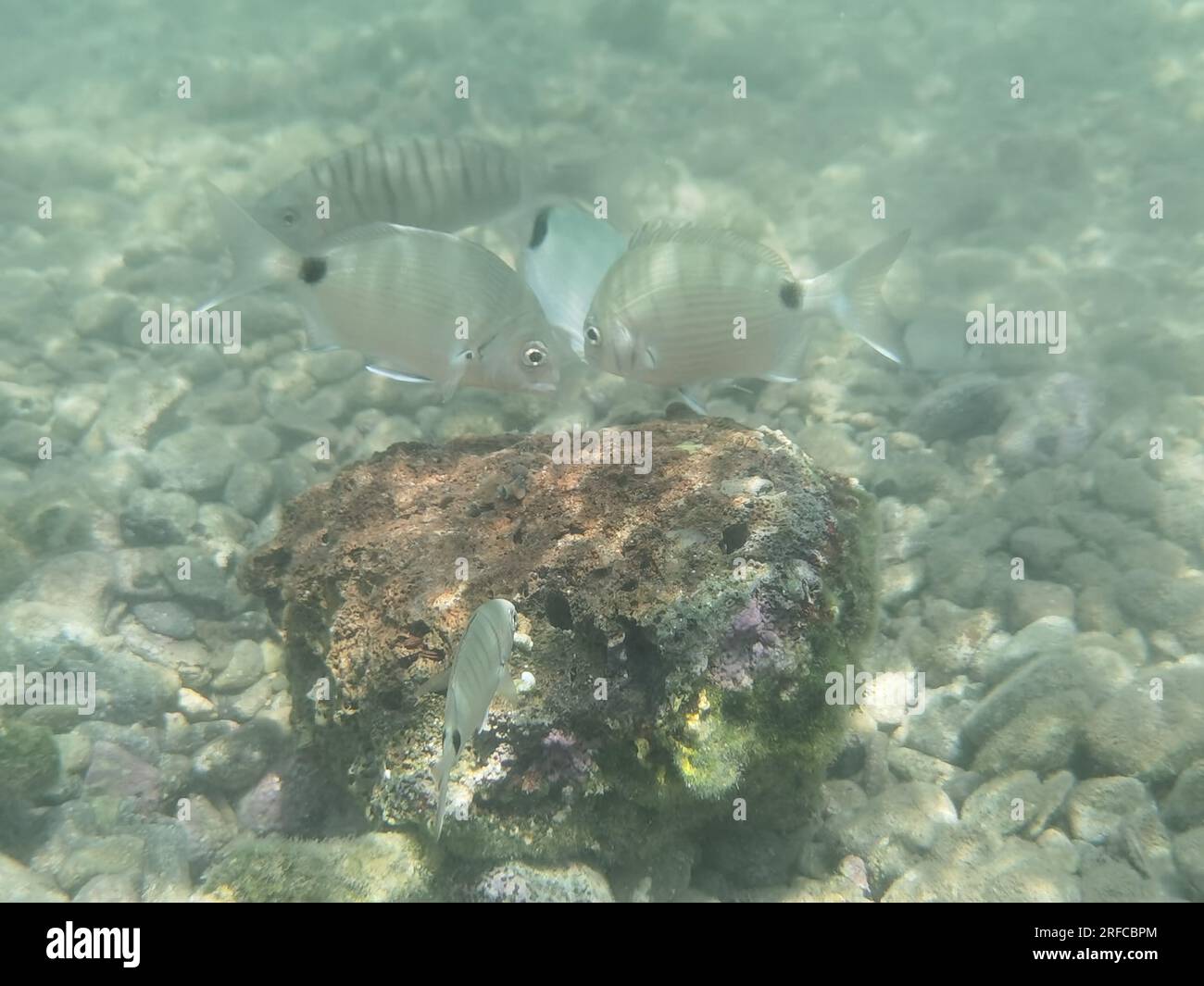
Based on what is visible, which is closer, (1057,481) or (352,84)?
(1057,481)

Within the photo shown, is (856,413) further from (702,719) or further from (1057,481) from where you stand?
(702,719)

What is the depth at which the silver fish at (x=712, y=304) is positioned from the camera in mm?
2766

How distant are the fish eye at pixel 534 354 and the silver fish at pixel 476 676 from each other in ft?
3.52

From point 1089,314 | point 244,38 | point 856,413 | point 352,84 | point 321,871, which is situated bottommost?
point 321,871

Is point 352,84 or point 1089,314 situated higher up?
point 352,84

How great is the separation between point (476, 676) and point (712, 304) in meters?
1.59

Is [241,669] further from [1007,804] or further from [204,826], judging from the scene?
[1007,804]

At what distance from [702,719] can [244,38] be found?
18720 mm

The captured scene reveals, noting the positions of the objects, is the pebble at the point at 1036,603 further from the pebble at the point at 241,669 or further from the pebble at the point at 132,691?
the pebble at the point at 132,691

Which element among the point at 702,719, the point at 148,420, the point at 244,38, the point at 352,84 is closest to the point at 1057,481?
the point at 702,719

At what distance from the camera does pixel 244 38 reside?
1605 centimetres

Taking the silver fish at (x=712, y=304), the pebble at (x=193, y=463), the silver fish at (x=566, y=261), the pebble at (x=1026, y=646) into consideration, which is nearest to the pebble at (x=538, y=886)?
the silver fish at (x=712, y=304)

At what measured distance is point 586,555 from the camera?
8.43 ft
